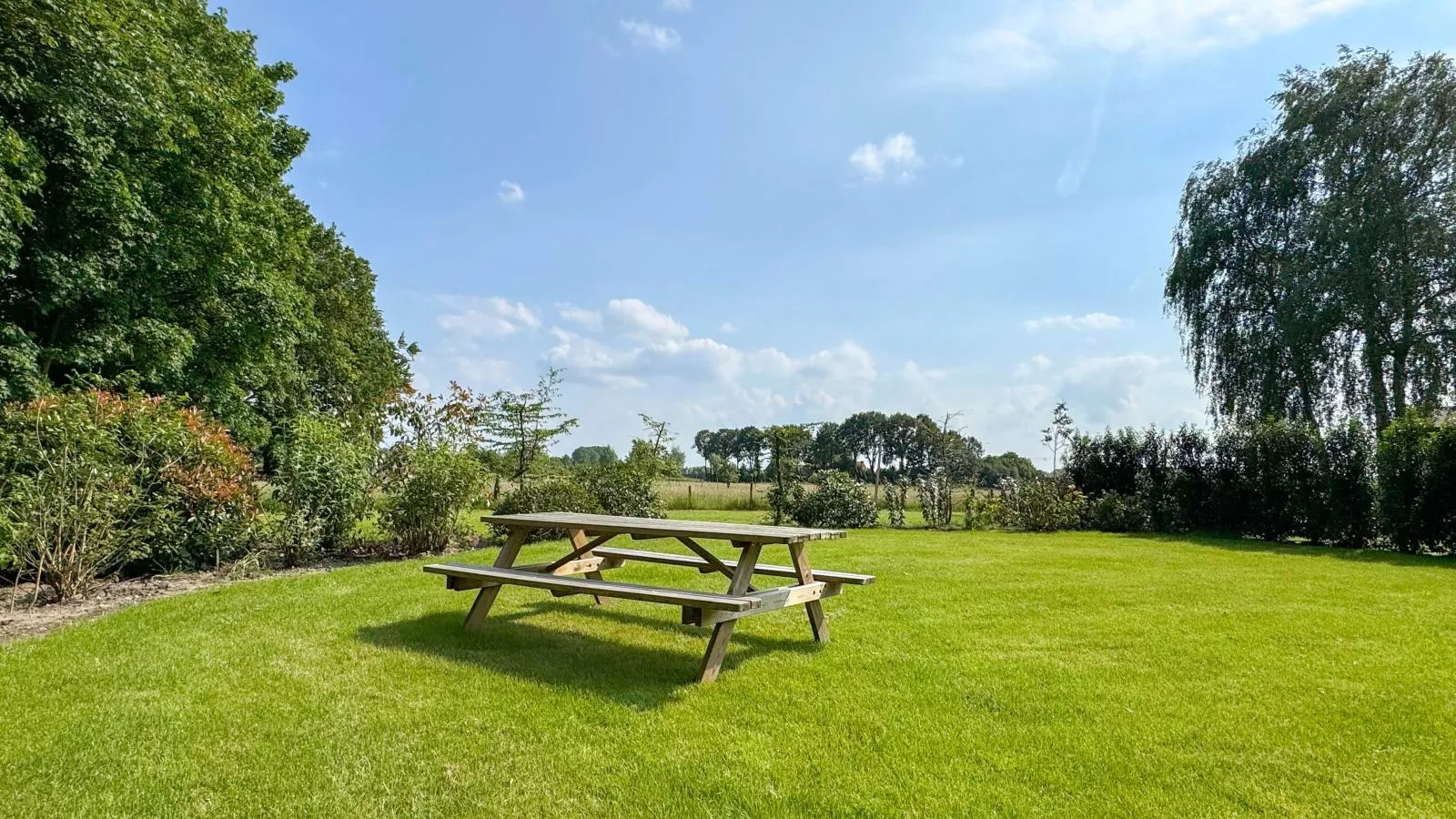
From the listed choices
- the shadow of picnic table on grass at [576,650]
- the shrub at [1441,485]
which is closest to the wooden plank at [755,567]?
the shadow of picnic table on grass at [576,650]

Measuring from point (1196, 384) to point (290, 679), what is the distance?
21.0 m

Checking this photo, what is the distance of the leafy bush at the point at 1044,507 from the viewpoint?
48.6 feet

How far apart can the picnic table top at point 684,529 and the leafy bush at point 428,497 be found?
528 centimetres

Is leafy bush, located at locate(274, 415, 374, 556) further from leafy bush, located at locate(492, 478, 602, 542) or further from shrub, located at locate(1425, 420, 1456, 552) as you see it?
shrub, located at locate(1425, 420, 1456, 552)

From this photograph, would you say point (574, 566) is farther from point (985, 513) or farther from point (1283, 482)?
point (1283, 482)

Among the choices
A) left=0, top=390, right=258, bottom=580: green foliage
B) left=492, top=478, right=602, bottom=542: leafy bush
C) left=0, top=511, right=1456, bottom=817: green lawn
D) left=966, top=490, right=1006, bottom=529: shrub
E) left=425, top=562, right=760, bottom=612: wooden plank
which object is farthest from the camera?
left=966, top=490, right=1006, bottom=529: shrub

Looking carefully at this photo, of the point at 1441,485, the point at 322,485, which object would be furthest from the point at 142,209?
the point at 1441,485

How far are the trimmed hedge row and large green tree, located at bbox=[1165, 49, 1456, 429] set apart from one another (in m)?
3.17

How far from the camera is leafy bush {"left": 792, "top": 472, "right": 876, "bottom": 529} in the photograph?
15.1 metres

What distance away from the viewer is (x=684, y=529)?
15.2 feet

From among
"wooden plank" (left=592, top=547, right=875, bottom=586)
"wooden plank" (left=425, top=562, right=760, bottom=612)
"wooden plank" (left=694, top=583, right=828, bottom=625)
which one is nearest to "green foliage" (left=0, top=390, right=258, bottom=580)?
"wooden plank" (left=425, top=562, right=760, bottom=612)

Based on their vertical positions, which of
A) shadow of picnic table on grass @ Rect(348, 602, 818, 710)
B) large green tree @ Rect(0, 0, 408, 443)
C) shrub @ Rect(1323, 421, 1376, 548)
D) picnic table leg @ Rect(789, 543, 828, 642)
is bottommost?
shadow of picnic table on grass @ Rect(348, 602, 818, 710)

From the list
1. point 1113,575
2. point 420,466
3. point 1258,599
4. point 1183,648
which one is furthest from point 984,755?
point 420,466

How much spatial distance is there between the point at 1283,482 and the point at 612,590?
13562mm
